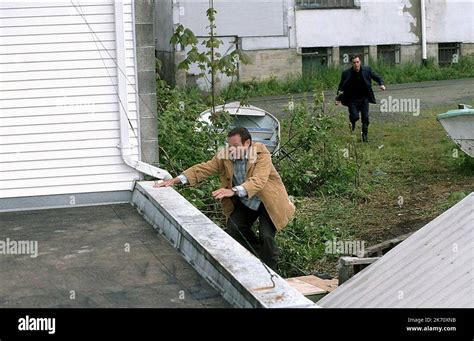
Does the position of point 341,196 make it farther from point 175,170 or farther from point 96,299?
point 96,299

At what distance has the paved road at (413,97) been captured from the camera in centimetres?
2470

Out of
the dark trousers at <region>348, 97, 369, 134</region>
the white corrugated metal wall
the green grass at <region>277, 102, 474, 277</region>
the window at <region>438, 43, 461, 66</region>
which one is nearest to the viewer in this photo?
the white corrugated metal wall

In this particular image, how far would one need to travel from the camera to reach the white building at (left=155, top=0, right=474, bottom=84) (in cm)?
2945

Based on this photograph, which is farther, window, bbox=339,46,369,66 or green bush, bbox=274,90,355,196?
window, bbox=339,46,369,66

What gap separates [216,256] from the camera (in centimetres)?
814

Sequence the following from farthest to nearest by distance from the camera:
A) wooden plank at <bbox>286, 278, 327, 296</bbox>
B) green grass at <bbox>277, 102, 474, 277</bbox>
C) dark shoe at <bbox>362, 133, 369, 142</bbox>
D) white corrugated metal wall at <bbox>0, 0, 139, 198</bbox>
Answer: dark shoe at <bbox>362, 133, 369, 142</bbox> → green grass at <bbox>277, 102, 474, 277</bbox> → white corrugated metal wall at <bbox>0, 0, 139, 198</bbox> → wooden plank at <bbox>286, 278, 327, 296</bbox>

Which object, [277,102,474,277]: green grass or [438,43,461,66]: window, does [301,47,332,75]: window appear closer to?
[438,43,461,66]: window

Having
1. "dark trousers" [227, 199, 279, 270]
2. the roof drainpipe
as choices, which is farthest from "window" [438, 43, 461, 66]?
"dark trousers" [227, 199, 279, 270]

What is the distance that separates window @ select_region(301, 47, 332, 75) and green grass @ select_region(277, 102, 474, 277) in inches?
398

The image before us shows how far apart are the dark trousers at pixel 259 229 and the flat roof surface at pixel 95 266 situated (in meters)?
1.14

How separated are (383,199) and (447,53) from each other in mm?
17678

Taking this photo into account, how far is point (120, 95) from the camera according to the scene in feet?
38.3

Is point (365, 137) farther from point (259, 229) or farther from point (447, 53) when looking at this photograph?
point (447, 53)

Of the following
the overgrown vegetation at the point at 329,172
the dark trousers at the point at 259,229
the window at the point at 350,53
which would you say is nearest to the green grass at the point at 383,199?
the overgrown vegetation at the point at 329,172
